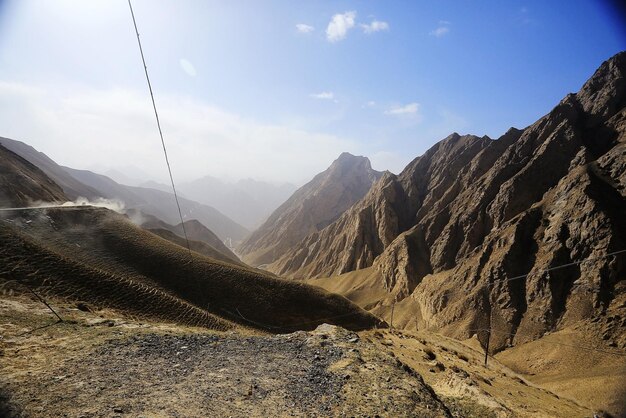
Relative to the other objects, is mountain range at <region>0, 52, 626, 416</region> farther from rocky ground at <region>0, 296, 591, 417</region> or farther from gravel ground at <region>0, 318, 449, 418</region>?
gravel ground at <region>0, 318, 449, 418</region>

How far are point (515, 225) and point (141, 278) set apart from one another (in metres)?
54.8

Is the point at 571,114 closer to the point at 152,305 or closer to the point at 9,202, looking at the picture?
the point at 152,305

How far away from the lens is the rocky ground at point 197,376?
343 inches

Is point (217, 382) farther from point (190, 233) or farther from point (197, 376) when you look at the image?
point (190, 233)

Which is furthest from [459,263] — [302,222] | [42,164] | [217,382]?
[42,164]

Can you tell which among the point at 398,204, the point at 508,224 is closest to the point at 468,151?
the point at 398,204

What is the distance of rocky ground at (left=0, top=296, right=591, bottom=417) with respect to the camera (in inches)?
343

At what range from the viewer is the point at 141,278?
92.1 feet

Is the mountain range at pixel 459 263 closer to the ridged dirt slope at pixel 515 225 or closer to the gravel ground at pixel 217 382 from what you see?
the ridged dirt slope at pixel 515 225

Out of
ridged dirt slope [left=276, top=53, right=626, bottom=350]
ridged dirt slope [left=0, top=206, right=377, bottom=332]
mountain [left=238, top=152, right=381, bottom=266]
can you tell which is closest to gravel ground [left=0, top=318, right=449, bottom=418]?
ridged dirt slope [left=0, top=206, right=377, bottom=332]

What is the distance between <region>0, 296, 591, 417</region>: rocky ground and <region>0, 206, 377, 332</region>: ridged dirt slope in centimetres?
649

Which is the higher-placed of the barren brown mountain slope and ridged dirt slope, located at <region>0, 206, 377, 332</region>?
the barren brown mountain slope

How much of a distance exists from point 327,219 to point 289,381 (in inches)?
6302

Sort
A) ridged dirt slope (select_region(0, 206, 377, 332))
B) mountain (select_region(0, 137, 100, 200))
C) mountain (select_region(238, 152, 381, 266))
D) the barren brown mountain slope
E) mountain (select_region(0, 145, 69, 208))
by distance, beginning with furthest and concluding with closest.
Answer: mountain (select_region(238, 152, 381, 266)) < mountain (select_region(0, 137, 100, 200)) < the barren brown mountain slope < mountain (select_region(0, 145, 69, 208)) < ridged dirt slope (select_region(0, 206, 377, 332))
